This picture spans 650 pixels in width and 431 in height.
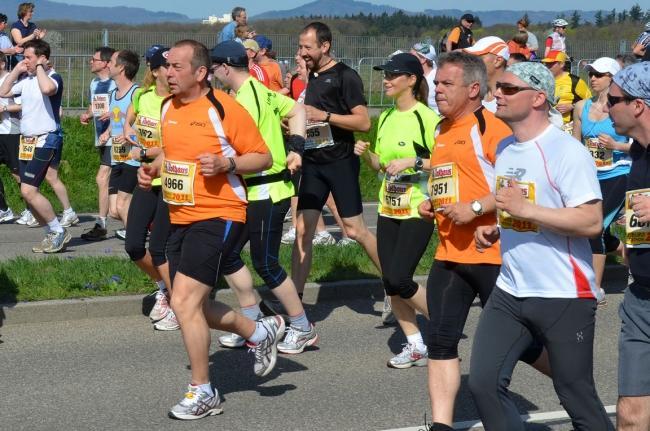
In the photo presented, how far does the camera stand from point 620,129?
199 inches

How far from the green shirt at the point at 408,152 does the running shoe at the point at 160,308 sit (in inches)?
79.9

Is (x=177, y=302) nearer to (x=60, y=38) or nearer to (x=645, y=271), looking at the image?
(x=645, y=271)

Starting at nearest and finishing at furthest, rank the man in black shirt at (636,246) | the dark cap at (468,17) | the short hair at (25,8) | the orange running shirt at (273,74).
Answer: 1. the man in black shirt at (636,246)
2. the orange running shirt at (273,74)
3. the short hair at (25,8)
4. the dark cap at (468,17)

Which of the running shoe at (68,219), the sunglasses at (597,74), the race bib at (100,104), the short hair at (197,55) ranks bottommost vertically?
the running shoe at (68,219)

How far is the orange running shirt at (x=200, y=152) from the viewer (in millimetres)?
6617

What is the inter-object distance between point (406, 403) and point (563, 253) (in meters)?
2.10

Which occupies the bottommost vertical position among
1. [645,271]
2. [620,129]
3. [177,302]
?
[177,302]

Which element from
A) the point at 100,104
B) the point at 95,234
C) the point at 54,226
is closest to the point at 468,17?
the point at 100,104

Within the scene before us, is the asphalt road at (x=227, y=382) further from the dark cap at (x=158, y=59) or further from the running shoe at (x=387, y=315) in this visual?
the dark cap at (x=158, y=59)

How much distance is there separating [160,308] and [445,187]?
3331mm

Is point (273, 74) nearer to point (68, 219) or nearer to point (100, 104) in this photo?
point (100, 104)

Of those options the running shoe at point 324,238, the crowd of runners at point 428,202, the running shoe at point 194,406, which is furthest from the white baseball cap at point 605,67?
the running shoe at point 194,406

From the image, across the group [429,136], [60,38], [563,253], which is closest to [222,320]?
[429,136]

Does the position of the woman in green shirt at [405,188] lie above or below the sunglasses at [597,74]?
below
